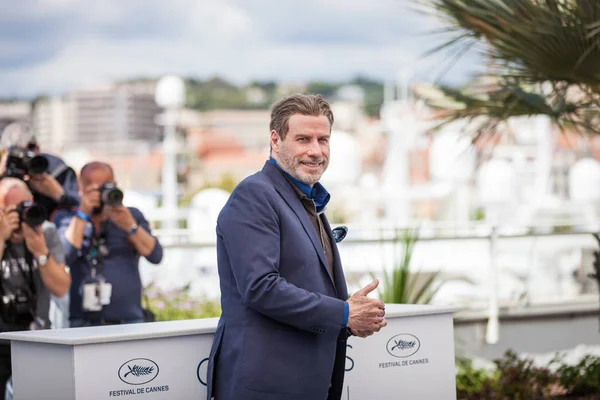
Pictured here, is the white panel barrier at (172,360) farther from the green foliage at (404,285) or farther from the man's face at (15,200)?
the green foliage at (404,285)

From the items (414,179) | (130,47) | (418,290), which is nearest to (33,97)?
(130,47)

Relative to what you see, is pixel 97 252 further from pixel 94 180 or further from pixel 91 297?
pixel 94 180

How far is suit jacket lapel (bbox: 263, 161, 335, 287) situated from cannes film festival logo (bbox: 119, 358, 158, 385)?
73 cm

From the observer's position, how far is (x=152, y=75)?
538ft

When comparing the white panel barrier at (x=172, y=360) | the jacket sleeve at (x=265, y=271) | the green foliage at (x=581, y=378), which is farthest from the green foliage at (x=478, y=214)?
the jacket sleeve at (x=265, y=271)

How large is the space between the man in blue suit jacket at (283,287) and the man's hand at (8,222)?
1.63m

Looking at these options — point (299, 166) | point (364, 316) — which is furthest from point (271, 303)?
point (299, 166)

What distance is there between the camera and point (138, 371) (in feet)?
12.1

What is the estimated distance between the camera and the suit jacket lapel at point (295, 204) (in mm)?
3527

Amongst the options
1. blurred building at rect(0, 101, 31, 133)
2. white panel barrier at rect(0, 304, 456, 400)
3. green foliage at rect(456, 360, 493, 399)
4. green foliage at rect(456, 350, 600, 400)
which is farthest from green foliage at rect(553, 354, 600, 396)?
blurred building at rect(0, 101, 31, 133)

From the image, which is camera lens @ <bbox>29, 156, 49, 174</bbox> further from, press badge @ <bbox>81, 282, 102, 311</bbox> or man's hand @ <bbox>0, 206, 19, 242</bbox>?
man's hand @ <bbox>0, 206, 19, 242</bbox>

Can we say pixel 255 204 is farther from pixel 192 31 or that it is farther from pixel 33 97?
pixel 192 31

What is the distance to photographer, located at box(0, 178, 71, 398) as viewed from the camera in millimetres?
4793

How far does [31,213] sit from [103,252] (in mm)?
1102
